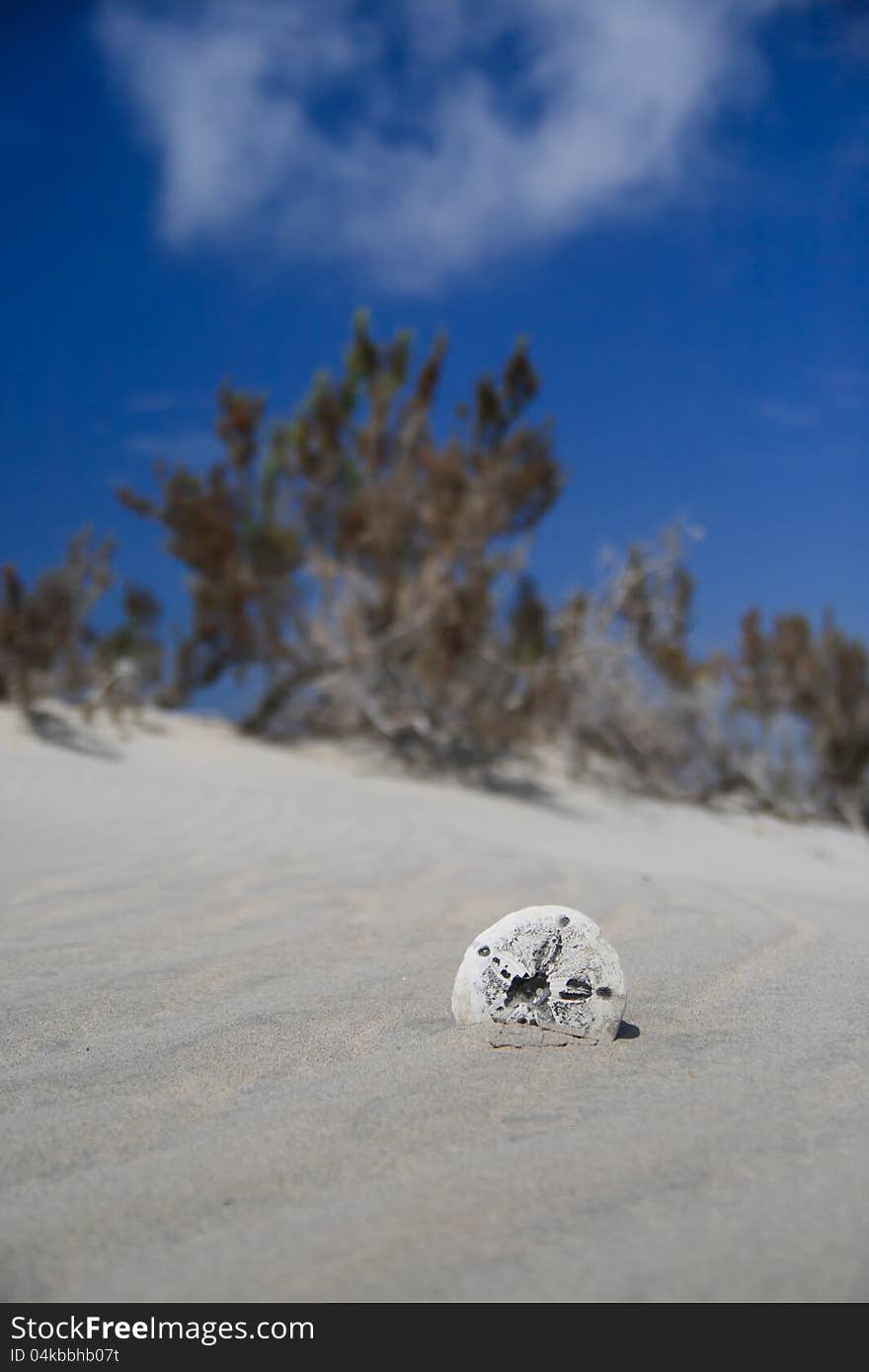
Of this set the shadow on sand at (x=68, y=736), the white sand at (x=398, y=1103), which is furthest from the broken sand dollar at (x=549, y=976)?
the shadow on sand at (x=68, y=736)

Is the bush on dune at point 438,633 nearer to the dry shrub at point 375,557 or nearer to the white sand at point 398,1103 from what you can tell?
the dry shrub at point 375,557

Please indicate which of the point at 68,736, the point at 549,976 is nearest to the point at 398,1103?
the point at 549,976

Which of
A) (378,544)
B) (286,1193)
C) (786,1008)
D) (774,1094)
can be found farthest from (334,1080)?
(378,544)

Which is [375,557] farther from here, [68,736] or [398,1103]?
[398,1103]

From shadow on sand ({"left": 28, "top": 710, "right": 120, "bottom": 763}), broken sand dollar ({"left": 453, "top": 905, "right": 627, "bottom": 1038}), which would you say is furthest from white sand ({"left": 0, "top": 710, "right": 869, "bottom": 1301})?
shadow on sand ({"left": 28, "top": 710, "right": 120, "bottom": 763})

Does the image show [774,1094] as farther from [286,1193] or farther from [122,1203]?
[122,1203]

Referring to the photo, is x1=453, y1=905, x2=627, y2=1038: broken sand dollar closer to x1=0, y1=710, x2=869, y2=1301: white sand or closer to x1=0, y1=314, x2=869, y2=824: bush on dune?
x1=0, y1=710, x2=869, y2=1301: white sand
